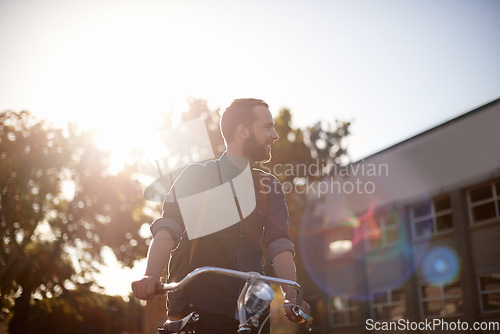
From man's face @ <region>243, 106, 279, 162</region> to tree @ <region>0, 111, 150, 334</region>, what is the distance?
21.1m

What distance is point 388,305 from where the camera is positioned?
98.2 ft

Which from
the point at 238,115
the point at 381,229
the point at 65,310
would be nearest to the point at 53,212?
the point at 65,310

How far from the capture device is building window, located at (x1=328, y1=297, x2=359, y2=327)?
3275cm

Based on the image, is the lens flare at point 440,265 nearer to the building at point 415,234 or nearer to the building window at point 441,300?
the building at point 415,234

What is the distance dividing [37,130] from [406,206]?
19.5m

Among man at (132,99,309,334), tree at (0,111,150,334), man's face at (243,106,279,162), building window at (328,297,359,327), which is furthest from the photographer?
building window at (328,297,359,327)

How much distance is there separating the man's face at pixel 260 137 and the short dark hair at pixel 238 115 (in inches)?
1.2

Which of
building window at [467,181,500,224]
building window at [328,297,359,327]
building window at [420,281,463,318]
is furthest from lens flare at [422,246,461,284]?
building window at [328,297,359,327]

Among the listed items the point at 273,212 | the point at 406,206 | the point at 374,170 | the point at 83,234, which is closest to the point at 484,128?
the point at 406,206

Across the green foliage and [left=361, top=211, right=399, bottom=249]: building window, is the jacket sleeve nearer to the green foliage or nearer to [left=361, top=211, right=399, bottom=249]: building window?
the green foliage

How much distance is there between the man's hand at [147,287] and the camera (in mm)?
2418

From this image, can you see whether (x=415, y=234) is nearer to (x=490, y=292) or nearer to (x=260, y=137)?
(x=490, y=292)

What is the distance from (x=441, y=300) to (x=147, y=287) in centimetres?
2655

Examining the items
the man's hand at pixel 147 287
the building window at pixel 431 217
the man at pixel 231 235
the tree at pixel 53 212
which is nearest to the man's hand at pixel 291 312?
the man at pixel 231 235
